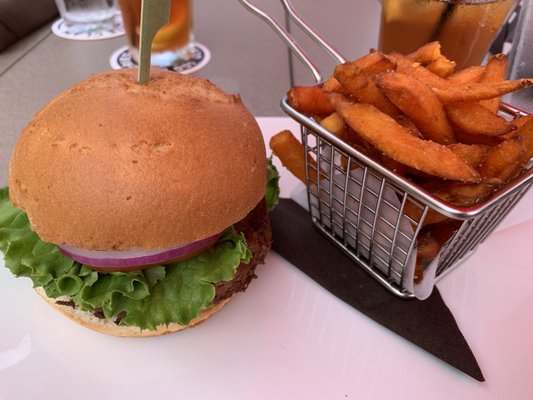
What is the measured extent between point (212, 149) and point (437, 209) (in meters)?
0.59

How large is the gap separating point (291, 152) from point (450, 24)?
1092mm

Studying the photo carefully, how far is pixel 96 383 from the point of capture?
1241 millimetres

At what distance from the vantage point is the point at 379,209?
54.4 inches

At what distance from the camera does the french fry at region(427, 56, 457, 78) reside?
1.37 metres

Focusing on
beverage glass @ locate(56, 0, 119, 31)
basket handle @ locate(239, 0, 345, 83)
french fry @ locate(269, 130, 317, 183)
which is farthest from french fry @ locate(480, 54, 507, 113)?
beverage glass @ locate(56, 0, 119, 31)

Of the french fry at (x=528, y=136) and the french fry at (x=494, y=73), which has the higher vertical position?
the french fry at (x=494, y=73)

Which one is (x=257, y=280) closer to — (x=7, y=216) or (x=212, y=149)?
(x=212, y=149)

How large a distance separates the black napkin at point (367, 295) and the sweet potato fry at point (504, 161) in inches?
19.7

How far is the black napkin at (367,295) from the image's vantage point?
4.39 ft

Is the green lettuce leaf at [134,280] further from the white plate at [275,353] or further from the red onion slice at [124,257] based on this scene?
the white plate at [275,353]

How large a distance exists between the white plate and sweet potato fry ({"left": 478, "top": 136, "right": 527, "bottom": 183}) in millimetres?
528

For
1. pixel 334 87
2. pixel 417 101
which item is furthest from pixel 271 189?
pixel 417 101

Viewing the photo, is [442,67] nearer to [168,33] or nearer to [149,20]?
[149,20]

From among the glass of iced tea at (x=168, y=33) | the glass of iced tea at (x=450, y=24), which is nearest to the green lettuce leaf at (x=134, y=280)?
the glass of iced tea at (x=450, y=24)
